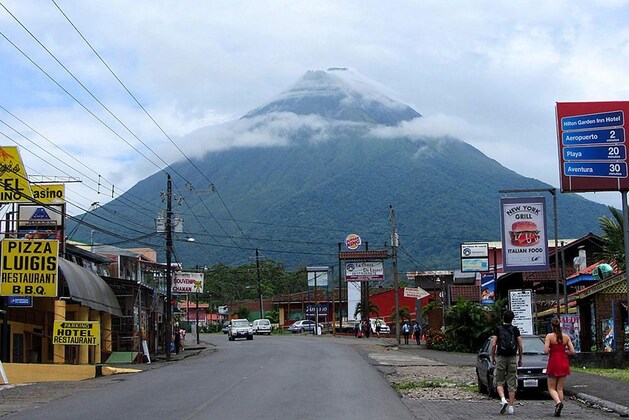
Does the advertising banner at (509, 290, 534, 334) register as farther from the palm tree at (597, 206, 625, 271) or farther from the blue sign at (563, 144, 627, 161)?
the blue sign at (563, 144, 627, 161)

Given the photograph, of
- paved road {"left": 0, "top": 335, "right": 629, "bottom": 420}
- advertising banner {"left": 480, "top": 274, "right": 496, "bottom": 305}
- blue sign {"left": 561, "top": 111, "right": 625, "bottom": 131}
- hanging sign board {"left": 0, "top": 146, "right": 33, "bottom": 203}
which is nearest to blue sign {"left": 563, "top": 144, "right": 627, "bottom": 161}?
blue sign {"left": 561, "top": 111, "right": 625, "bottom": 131}

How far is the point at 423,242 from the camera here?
15775 centimetres

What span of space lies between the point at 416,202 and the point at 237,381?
162941 mm

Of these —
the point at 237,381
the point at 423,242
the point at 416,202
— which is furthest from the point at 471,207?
the point at 237,381

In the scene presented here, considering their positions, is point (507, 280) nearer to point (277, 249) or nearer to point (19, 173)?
point (19, 173)

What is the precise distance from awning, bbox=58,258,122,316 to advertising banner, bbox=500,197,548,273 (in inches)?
642

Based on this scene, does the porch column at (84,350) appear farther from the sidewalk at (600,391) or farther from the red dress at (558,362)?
the red dress at (558,362)

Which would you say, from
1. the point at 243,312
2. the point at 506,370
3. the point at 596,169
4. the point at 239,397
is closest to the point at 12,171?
the point at 239,397

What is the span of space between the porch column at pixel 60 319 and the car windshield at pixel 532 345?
879 inches

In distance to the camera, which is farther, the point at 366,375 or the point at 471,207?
the point at 471,207

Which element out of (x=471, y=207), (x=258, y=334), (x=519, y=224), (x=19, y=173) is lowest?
(x=258, y=334)

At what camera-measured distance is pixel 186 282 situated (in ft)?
176

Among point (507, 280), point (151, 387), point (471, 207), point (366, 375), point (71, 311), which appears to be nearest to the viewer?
point (151, 387)

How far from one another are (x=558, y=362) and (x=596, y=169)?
839cm
